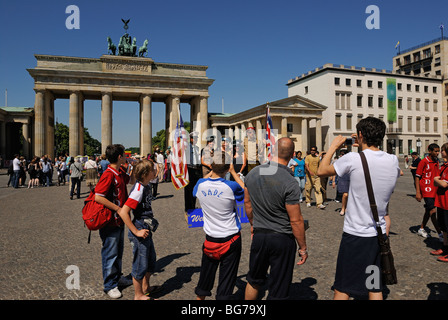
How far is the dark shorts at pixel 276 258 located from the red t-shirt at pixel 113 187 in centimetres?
199

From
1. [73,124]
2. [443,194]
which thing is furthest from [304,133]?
[443,194]

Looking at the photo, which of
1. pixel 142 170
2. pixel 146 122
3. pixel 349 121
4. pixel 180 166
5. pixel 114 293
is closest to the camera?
pixel 142 170

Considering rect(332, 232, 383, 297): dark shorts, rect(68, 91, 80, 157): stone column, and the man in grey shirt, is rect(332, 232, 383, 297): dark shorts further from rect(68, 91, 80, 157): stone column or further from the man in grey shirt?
rect(68, 91, 80, 157): stone column

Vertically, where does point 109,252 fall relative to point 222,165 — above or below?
below

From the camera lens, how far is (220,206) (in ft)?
10.4

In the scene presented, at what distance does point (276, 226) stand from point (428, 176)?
535cm

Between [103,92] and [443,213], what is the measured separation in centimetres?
4658

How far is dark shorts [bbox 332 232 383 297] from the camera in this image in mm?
2715

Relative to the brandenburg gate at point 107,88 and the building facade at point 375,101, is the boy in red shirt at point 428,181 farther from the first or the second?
the building facade at point 375,101

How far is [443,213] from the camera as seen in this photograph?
17.9 feet

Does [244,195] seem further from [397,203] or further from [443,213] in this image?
[397,203]

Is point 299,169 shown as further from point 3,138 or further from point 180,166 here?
point 3,138

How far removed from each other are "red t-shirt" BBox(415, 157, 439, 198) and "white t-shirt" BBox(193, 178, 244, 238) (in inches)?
209

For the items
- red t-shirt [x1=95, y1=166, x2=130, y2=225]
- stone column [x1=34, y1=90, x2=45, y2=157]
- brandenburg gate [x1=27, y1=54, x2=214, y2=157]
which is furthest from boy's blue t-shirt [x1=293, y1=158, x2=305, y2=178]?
stone column [x1=34, y1=90, x2=45, y2=157]
